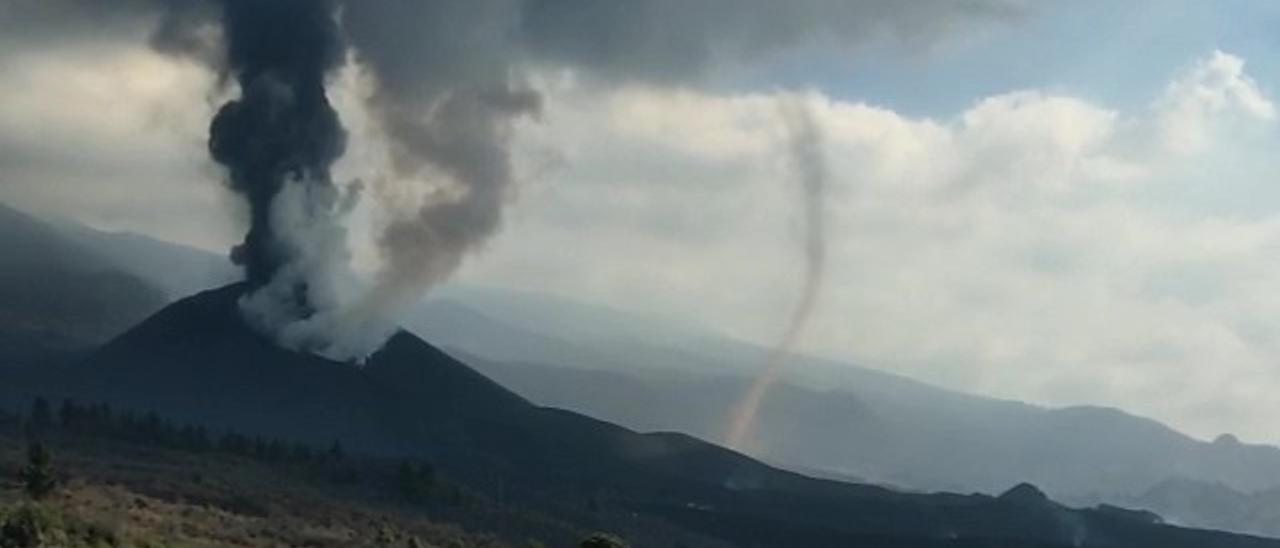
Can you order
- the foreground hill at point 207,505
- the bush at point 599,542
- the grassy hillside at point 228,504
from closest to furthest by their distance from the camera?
the bush at point 599,542
the foreground hill at point 207,505
the grassy hillside at point 228,504

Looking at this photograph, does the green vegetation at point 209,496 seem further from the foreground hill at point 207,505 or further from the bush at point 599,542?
the bush at point 599,542

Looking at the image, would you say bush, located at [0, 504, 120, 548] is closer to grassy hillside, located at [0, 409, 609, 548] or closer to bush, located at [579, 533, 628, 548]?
grassy hillside, located at [0, 409, 609, 548]

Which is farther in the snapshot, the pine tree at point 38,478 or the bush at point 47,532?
the pine tree at point 38,478

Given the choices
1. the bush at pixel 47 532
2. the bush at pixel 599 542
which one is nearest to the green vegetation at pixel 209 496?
the bush at pixel 47 532

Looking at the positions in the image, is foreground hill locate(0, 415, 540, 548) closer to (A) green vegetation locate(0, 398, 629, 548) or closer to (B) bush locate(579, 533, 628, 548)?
(A) green vegetation locate(0, 398, 629, 548)

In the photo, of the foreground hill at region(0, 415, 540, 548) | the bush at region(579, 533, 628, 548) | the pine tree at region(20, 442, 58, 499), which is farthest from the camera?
the pine tree at region(20, 442, 58, 499)

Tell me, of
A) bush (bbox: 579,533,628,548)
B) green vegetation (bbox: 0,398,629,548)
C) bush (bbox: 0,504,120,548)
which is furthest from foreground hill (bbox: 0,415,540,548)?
bush (bbox: 579,533,628,548)

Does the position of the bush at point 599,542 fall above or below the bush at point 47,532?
above

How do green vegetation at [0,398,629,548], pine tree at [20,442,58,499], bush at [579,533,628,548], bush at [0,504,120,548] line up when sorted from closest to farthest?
bush at [0,504,120,548], bush at [579,533,628,548], green vegetation at [0,398,629,548], pine tree at [20,442,58,499]

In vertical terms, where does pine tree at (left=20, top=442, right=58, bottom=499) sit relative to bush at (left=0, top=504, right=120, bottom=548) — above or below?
above

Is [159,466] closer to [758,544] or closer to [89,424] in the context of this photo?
[89,424]

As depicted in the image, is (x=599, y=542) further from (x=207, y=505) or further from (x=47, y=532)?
(x=207, y=505)

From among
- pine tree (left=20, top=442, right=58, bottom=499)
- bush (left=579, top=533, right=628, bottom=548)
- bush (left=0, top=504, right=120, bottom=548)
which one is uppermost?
pine tree (left=20, top=442, right=58, bottom=499)

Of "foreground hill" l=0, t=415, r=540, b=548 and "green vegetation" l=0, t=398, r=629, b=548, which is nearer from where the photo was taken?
"foreground hill" l=0, t=415, r=540, b=548
